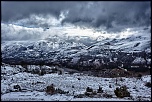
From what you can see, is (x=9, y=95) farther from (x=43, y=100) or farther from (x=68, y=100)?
(x=68, y=100)

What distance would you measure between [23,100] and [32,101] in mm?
1144

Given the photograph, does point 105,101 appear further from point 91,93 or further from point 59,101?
point 91,93

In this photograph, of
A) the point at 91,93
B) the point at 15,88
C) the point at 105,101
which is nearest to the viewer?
the point at 105,101

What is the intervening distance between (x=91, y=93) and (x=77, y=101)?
216 inches

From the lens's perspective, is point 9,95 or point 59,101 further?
point 9,95

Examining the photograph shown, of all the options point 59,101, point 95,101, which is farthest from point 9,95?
point 95,101

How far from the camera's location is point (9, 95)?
27.4 meters

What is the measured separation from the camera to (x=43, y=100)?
2406cm

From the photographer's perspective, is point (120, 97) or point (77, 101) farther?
point (120, 97)

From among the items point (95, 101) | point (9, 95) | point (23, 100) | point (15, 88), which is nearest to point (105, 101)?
point (95, 101)

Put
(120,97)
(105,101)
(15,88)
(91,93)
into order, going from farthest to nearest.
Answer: (15,88) < (91,93) < (120,97) < (105,101)

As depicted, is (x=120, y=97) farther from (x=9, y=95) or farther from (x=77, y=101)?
(x=9, y=95)

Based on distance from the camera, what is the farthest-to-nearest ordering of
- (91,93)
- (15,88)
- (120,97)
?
(15,88), (91,93), (120,97)

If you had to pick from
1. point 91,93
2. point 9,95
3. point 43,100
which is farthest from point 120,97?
point 9,95
